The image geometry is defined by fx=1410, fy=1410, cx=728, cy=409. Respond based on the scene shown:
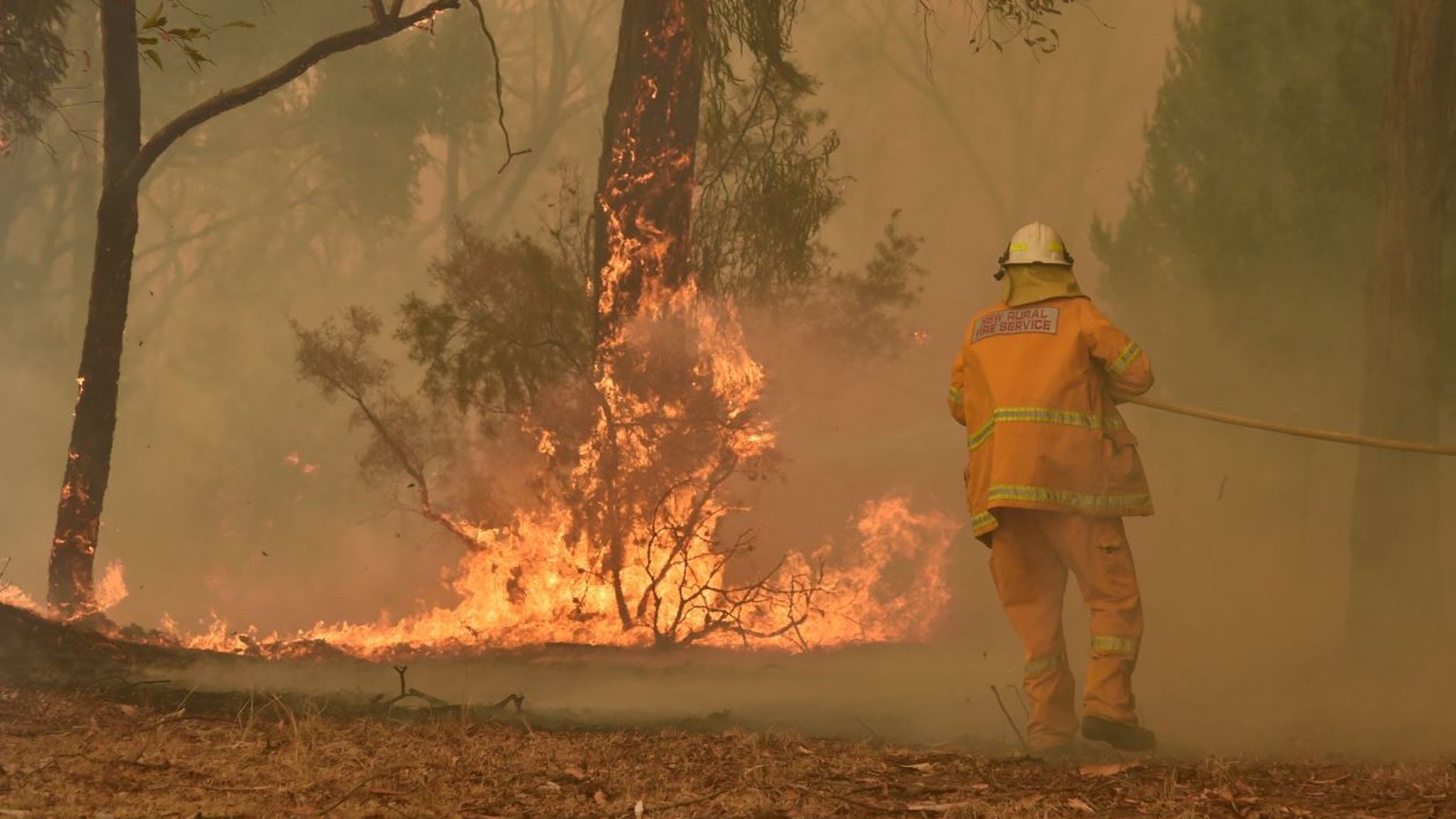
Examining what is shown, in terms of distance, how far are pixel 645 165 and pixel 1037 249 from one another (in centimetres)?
450

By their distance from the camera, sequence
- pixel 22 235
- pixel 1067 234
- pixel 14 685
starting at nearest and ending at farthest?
pixel 14 685
pixel 1067 234
pixel 22 235

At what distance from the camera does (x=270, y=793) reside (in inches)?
188

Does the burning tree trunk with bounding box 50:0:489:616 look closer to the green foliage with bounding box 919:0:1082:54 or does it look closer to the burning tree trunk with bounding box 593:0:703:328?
the burning tree trunk with bounding box 593:0:703:328

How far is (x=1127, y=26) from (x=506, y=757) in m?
20.9

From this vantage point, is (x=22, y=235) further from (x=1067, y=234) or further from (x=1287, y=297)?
(x=1287, y=297)

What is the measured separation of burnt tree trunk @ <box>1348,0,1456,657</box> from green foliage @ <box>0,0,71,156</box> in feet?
32.1

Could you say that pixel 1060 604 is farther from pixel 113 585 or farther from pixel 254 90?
pixel 113 585

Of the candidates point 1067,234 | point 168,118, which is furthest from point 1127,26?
point 168,118

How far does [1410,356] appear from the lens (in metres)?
9.13

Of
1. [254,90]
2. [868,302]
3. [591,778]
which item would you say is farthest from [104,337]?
[591,778]

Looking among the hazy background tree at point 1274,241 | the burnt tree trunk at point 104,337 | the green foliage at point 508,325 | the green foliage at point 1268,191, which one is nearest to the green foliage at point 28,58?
the burnt tree trunk at point 104,337

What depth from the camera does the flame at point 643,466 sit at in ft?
32.0

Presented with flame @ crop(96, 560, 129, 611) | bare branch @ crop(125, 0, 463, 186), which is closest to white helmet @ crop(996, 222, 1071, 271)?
bare branch @ crop(125, 0, 463, 186)

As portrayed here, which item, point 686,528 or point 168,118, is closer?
point 686,528
